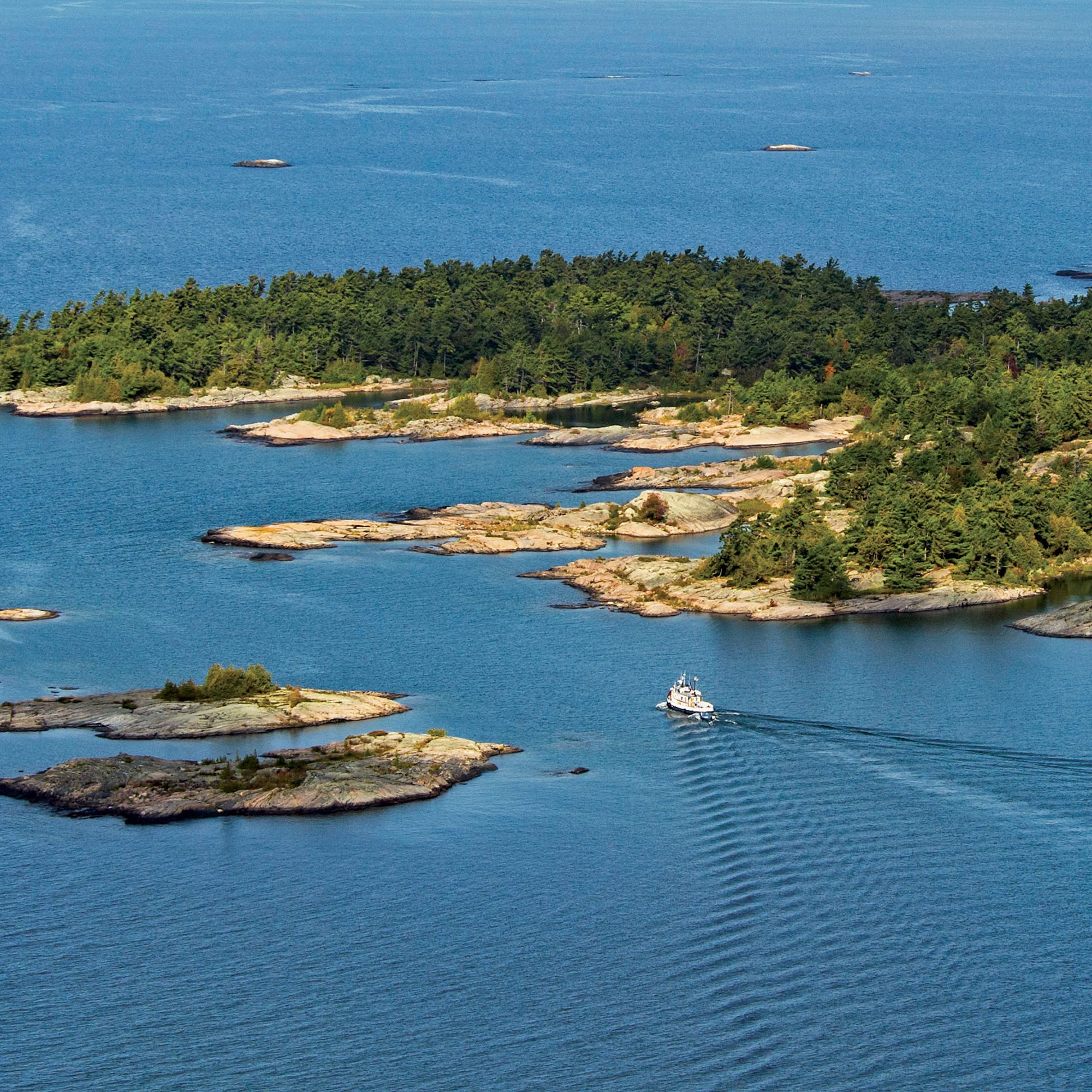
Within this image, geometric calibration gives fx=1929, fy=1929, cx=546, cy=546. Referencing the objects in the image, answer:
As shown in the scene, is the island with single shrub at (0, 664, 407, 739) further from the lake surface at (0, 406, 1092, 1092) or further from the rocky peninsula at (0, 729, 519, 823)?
the rocky peninsula at (0, 729, 519, 823)

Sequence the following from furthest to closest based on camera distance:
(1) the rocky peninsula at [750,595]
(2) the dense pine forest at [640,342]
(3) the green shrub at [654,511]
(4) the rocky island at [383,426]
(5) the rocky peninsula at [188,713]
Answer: (4) the rocky island at [383,426] → (2) the dense pine forest at [640,342] → (3) the green shrub at [654,511] → (1) the rocky peninsula at [750,595] → (5) the rocky peninsula at [188,713]

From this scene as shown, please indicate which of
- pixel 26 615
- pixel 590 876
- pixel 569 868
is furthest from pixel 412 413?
pixel 590 876

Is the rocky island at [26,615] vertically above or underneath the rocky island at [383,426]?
underneath

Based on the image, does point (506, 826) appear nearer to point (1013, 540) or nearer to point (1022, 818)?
point (1022, 818)

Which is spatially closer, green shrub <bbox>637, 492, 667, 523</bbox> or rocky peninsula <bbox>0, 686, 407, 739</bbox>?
rocky peninsula <bbox>0, 686, 407, 739</bbox>

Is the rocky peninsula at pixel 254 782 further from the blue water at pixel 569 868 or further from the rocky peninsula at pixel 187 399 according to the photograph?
the rocky peninsula at pixel 187 399

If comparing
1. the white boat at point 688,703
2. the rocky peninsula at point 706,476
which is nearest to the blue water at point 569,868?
the white boat at point 688,703

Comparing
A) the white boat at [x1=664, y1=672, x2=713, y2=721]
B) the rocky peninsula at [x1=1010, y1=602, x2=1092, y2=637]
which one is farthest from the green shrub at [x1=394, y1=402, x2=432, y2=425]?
the white boat at [x1=664, y1=672, x2=713, y2=721]

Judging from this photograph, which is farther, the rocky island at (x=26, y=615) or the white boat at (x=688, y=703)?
the rocky island at (x=26, y=615)
